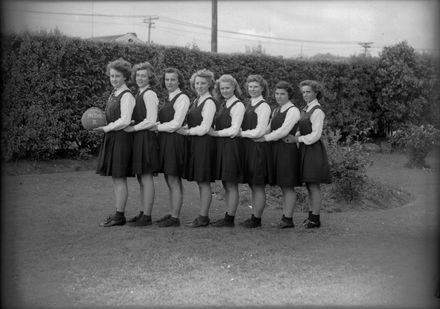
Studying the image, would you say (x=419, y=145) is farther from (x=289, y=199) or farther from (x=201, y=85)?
(x=201, y=85)

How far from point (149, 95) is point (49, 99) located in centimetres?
449

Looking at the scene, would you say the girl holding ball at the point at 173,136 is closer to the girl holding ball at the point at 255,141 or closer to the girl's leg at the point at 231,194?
the girl's leg at the point at 231,194

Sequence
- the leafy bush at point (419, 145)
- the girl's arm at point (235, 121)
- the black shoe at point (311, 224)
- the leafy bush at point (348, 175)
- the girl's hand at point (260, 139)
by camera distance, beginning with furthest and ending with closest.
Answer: the leafy bush at point (419, 145) → the leafy bush at point (348, 175) → the black shoe at point (311, 224) → the girl's hand at point (260, 139) → the girl's arm at point (235, 121)

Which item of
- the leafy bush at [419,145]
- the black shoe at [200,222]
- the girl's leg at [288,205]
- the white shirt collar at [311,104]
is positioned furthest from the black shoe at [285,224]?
the leafy bush at [419,145]

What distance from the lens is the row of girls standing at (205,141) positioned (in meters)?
5.96

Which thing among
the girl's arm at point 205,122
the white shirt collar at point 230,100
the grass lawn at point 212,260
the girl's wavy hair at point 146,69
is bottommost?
the grass lawn at point 212,260

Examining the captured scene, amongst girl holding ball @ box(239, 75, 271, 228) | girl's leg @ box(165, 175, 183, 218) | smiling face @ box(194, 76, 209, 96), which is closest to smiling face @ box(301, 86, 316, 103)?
girl holding ball @ box(239, 75, 271, 228)

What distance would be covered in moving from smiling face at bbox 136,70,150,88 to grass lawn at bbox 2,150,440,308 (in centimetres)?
159

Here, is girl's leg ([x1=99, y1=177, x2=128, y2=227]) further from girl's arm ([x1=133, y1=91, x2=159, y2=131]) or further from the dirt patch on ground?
the dirt patch on ground

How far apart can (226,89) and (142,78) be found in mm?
928

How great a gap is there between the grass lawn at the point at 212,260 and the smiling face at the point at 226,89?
1511 mm

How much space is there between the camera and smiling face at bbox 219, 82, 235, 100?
601cm

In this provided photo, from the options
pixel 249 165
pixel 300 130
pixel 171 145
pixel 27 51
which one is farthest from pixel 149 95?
pixel 27 51

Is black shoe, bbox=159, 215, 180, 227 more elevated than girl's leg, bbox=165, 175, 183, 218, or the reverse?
girl's leg, bbox=165, 175, 183, 218
